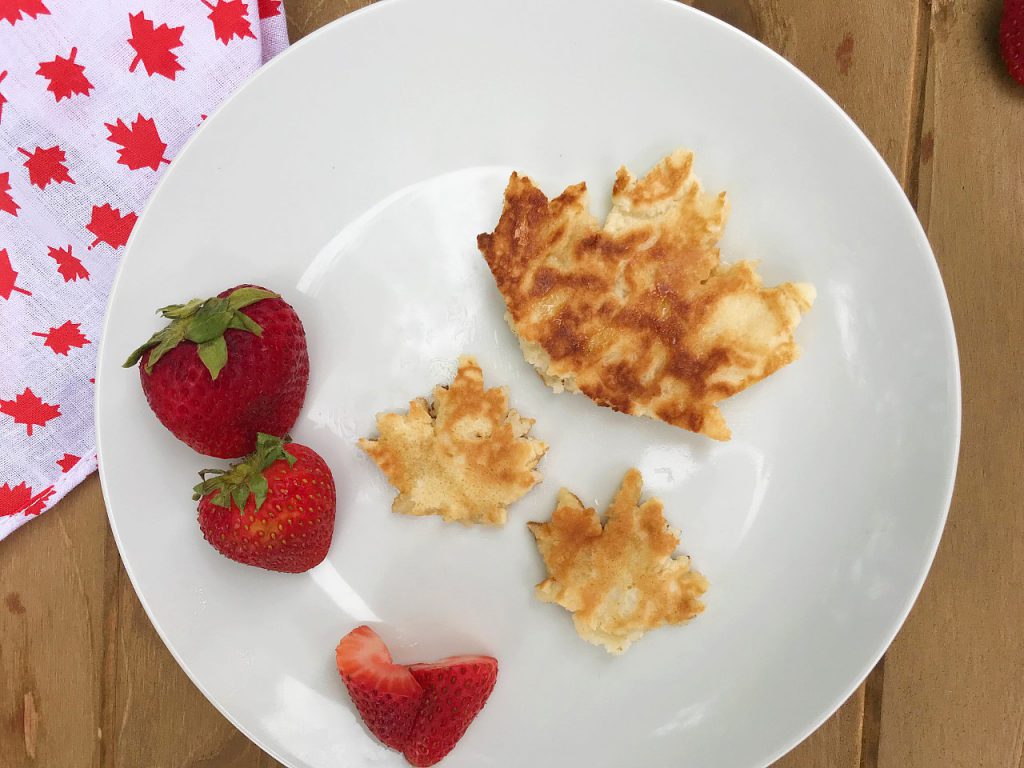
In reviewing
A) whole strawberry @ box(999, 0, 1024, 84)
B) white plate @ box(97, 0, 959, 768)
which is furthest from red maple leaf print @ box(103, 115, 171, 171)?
whole strawberry @ box(999, 0, 1024, 84)

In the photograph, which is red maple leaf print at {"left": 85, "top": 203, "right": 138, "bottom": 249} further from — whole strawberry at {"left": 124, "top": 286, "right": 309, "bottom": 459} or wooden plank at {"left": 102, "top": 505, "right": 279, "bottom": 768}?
wooden plank at {"left": 102, "top": 505, "right": 279, "bottom": 768}

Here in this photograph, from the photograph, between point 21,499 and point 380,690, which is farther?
point 21,499

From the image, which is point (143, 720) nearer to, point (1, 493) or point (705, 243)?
point (1, 493)

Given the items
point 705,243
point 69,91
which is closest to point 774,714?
point 705,243

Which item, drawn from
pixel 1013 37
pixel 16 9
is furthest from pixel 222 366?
pixel 1013 37

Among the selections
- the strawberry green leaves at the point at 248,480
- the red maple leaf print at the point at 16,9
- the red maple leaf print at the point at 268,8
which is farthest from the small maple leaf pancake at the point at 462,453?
the red maple leaf print at the point at 16,9

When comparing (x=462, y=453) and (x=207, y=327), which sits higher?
(x=207, y=327)

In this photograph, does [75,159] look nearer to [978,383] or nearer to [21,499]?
[21,499]
